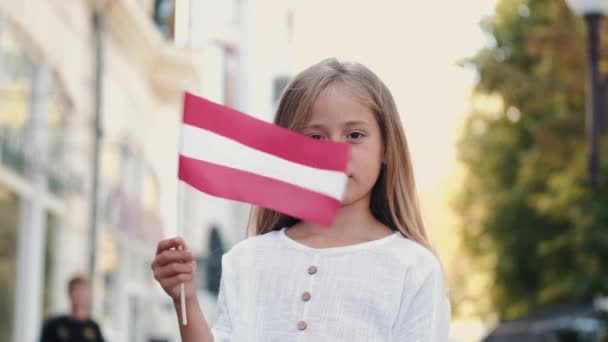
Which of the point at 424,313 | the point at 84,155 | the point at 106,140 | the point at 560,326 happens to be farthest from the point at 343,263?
the point at 560,326

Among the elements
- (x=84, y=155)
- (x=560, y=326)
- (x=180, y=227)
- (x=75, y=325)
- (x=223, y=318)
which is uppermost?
(x=180, y=227)

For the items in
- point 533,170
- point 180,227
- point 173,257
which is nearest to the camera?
point 173,257

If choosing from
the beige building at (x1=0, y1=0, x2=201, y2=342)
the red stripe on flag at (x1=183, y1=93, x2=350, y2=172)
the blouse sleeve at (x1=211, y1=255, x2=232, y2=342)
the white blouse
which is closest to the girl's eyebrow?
the red stripe on flag at (x1=183, y1=93, x2=350, y2=172)

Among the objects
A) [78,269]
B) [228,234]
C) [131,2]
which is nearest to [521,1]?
[228,234]

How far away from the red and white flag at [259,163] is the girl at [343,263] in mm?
130

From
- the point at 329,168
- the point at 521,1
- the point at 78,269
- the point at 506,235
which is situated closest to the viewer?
the point at 329,168

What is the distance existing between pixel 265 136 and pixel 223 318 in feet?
1.75

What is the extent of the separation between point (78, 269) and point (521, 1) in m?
11.7

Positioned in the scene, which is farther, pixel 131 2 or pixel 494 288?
pixel 494 288

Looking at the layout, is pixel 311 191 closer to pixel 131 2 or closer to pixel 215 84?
pixel 215 84

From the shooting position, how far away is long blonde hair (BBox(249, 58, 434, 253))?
345 centimetres

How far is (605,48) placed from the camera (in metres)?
15.8

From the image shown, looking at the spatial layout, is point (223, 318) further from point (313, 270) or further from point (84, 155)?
point (84, 155)

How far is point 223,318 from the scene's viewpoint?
11.4ft
